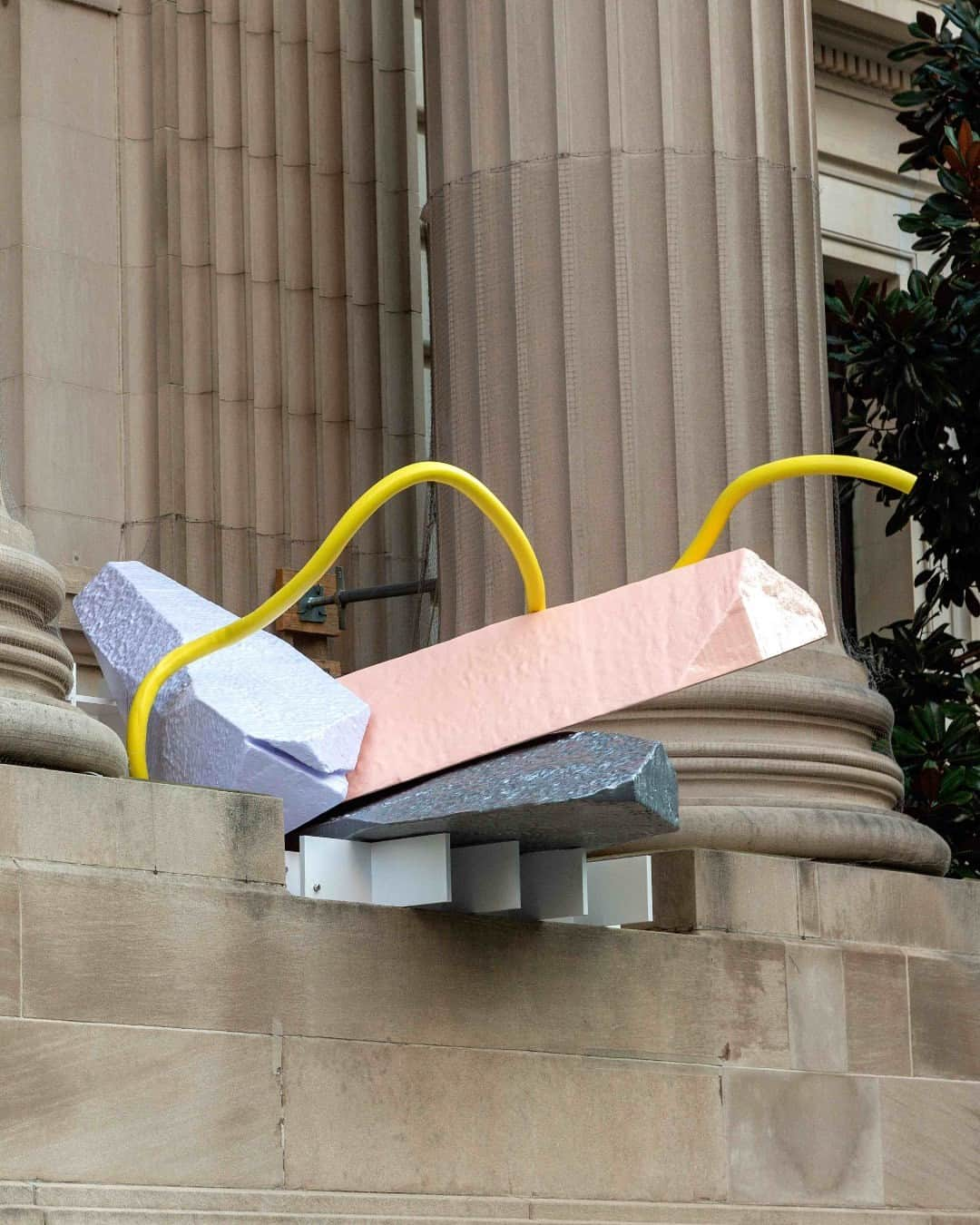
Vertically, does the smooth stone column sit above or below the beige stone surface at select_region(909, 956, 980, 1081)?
above

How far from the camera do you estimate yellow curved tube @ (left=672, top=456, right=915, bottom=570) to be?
862cm

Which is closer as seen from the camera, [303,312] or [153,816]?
[153,816]

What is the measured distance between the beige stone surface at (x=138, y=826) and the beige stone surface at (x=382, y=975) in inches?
3.1

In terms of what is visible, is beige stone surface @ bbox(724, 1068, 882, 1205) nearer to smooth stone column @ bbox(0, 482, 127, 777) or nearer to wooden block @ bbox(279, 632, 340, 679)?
smooth stone column @ bbox(0, 482, 127, 777)

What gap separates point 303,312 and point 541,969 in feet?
23.2

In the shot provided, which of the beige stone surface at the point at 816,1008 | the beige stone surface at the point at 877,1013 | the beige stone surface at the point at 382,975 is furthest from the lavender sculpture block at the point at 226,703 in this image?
the beige stone surface at the point at 877,1013

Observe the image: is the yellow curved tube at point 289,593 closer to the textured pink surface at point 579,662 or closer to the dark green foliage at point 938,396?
the textured pink surface at point 579,662

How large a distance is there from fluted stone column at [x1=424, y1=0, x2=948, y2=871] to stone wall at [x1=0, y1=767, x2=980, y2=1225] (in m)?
1.08

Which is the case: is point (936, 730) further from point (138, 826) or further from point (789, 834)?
point (138, 826)

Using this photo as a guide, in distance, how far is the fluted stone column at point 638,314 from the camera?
1067 centimetres

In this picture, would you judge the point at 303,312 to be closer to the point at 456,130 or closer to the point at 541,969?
the point at 456,130

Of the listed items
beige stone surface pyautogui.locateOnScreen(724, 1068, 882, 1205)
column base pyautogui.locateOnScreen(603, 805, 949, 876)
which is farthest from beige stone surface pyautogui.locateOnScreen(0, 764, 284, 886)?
column base pyautogui.locateOnScreen(603, 805, 949, 876)

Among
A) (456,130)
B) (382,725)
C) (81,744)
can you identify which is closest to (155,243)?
(456,130)

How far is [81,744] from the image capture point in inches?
296
